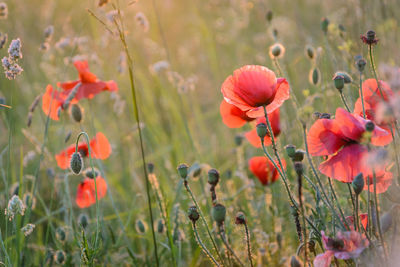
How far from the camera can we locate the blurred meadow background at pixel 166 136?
1478 mm

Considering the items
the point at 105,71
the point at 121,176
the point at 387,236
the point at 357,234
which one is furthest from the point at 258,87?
the point at 105,71

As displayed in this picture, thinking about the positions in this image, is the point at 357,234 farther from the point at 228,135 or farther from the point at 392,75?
the point at 228,135

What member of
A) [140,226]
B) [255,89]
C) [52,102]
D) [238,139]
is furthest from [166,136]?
[255,89]

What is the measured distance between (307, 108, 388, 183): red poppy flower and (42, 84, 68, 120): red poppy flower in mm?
993

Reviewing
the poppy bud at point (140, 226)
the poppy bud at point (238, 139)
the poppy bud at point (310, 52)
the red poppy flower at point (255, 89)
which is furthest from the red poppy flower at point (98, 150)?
the poppy bud at point (310, 52)

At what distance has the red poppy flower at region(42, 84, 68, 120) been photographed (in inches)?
66.5

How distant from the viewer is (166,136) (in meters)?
2.74

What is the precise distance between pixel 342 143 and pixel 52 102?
1.12m

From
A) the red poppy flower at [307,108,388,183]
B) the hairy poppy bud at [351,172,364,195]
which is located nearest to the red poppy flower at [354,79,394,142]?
the red poppy flower at [307,108,388,183]

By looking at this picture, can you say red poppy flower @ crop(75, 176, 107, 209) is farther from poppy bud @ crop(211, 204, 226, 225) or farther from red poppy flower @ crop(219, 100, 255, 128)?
poppy bud @ crop(211, 204, 226, 225)

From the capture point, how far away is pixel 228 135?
9.07 feet

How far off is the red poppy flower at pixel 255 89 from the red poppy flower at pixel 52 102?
0.77 metres

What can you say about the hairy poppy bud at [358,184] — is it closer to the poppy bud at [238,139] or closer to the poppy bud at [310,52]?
the poppy bud at [310,52]

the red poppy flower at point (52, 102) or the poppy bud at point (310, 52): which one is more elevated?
the red poppy flower at point (52, 102)
